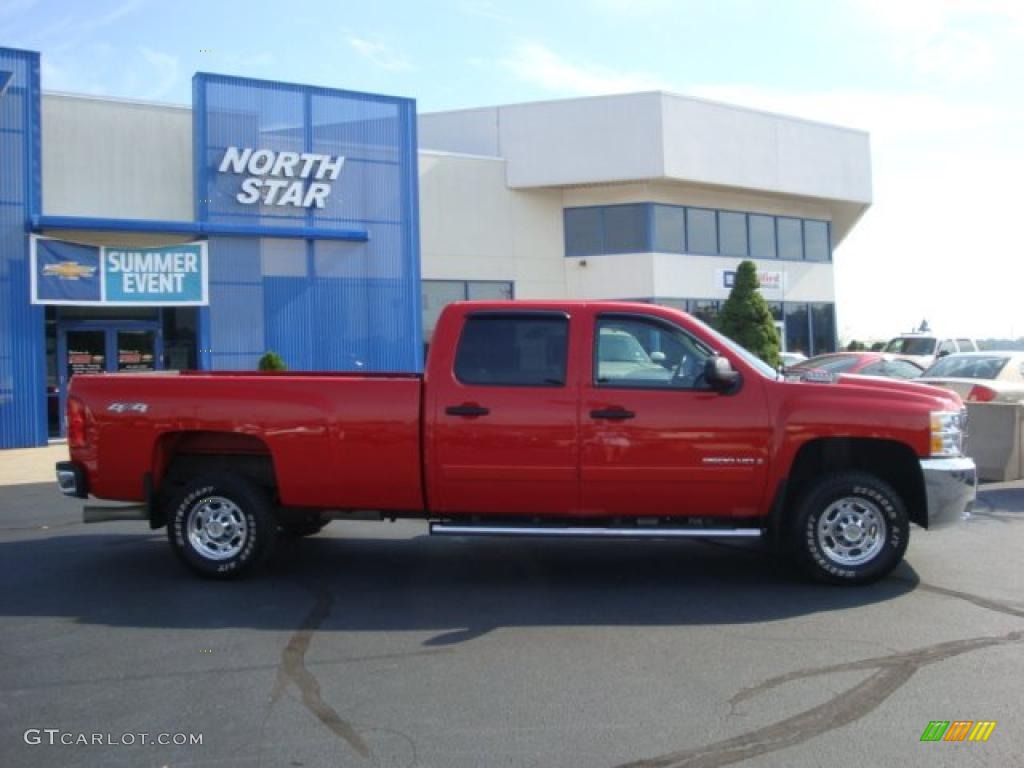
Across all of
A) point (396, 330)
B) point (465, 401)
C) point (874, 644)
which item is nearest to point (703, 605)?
point (874, 644)

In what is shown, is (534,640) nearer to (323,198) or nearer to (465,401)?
(465,401)

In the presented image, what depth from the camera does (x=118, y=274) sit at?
19.0 metres

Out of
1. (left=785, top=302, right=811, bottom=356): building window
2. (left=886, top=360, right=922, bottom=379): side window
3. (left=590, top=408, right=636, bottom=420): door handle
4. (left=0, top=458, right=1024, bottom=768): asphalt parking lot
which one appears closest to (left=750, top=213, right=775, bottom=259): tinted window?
(left=785, top=302, right=811, bottom=356): building window

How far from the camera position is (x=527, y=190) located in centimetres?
2678

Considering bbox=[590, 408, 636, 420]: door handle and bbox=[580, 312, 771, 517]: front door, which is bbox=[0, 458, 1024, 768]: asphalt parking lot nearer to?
bbox=[580, 312, 771, 517]: front door

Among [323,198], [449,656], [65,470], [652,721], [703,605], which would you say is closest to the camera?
[652,721]

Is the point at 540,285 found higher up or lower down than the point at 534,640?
higher up

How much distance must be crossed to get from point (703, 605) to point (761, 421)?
1304 millimetres

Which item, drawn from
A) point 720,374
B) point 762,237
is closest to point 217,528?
point 720,374

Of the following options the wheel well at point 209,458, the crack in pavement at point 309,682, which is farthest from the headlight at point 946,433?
the wheel well at point 209,458

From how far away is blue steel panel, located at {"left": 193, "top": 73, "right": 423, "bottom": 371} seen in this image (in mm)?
19844

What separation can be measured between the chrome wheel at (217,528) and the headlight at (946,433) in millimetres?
4901

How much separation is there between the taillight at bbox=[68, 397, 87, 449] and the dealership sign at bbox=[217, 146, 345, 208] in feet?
46.1

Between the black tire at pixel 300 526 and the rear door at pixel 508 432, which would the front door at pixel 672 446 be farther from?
the black tire at pixel 300 526
